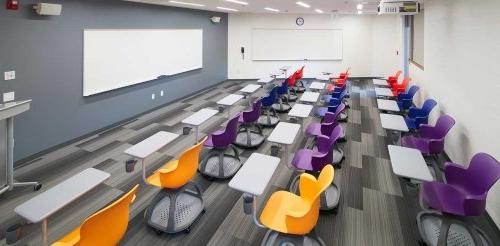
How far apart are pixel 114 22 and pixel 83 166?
129 inches

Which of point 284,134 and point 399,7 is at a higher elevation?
point 399,7

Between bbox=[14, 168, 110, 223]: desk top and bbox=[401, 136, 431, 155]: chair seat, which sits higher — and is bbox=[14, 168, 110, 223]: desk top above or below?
below

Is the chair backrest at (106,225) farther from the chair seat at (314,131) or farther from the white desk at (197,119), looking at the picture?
the chair seat at (314,131)

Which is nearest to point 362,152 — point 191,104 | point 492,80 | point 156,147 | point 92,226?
point 492,80

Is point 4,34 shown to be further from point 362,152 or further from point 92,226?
point 362,152

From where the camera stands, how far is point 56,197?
7.16ft

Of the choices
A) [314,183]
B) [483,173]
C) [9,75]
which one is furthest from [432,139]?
[9,75]

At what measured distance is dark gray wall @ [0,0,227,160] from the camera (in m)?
4.43

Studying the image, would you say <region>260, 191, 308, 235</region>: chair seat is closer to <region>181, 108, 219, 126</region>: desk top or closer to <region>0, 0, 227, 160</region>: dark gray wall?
<region>181, 108, 219, 126</region>: desk top

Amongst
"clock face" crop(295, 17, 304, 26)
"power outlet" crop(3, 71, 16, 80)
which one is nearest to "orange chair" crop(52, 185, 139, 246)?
"power outlet" crop(3, 71, 16, 80)

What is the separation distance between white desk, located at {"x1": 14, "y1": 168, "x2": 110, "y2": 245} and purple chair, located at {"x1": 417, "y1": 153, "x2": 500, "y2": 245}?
10.1 feet

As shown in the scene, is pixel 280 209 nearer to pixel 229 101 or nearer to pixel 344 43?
pixel 229 101

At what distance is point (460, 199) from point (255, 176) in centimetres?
196

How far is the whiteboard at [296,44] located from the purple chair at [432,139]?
829cm
